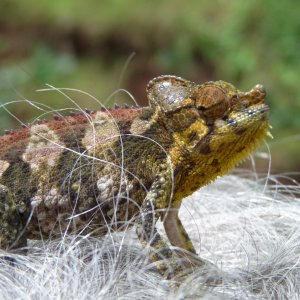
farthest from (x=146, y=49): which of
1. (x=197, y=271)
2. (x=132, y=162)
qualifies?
(x=197, y=271)

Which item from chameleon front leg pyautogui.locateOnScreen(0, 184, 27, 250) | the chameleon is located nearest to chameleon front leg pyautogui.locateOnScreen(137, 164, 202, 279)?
the chameleon

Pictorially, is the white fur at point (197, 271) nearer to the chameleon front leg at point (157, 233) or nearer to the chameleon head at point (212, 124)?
the chameleon front leg at point (157, 233)

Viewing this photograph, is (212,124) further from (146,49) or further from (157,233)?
(146,49)

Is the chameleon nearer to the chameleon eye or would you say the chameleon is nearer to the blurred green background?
the chameleon eye

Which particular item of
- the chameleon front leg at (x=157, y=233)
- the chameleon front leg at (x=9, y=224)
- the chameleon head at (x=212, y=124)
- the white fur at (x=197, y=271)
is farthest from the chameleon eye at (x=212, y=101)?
the chameleon front leg at (x=9, y=224)

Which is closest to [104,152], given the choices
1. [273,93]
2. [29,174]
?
[29,174]
